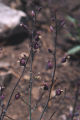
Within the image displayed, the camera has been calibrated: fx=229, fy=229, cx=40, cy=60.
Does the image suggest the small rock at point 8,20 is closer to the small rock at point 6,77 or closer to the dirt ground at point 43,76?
the dirt ground at point 43,76

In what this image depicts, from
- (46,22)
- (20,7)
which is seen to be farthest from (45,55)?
(20,7)

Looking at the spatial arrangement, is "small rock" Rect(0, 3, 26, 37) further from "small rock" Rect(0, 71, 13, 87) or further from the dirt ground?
"small rock" Rect(0, 71, 13, 87)

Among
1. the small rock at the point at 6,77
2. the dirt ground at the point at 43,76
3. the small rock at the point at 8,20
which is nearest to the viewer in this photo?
the dirt ground at the point at 43,76

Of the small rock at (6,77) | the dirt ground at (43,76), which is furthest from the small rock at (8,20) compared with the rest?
the small rock at (6,77)

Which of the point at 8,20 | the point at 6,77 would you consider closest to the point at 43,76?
the point at 6,77

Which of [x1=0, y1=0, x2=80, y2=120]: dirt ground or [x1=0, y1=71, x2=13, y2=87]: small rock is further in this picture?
[x1=0, y1=71, x2=13, y2=87]: small rock

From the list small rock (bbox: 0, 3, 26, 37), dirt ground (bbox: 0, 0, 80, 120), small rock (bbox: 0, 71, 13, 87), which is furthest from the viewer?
small rock (bbox: 0, 3, 26, 37)

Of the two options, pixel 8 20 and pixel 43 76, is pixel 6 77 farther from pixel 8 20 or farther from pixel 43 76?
pixel 8 20

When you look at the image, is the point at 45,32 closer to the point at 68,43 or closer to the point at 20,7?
the point at 68,43

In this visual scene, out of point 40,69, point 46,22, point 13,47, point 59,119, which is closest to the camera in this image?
point 59,119

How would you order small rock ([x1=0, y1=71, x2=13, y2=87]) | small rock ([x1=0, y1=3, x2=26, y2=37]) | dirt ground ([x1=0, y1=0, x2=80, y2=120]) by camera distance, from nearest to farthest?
1. dirt ground ([x1=0, y1=0, x2=80, y2=120])
2. small rock ([x1=0, y1=71, x2=13, y2=87])
3. small rock ([x1=0, y1=3, x2=26, y2=37])

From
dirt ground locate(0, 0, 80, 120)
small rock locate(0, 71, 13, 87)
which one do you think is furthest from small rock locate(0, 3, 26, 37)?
small rock locate(0, 71, 13, 87)
